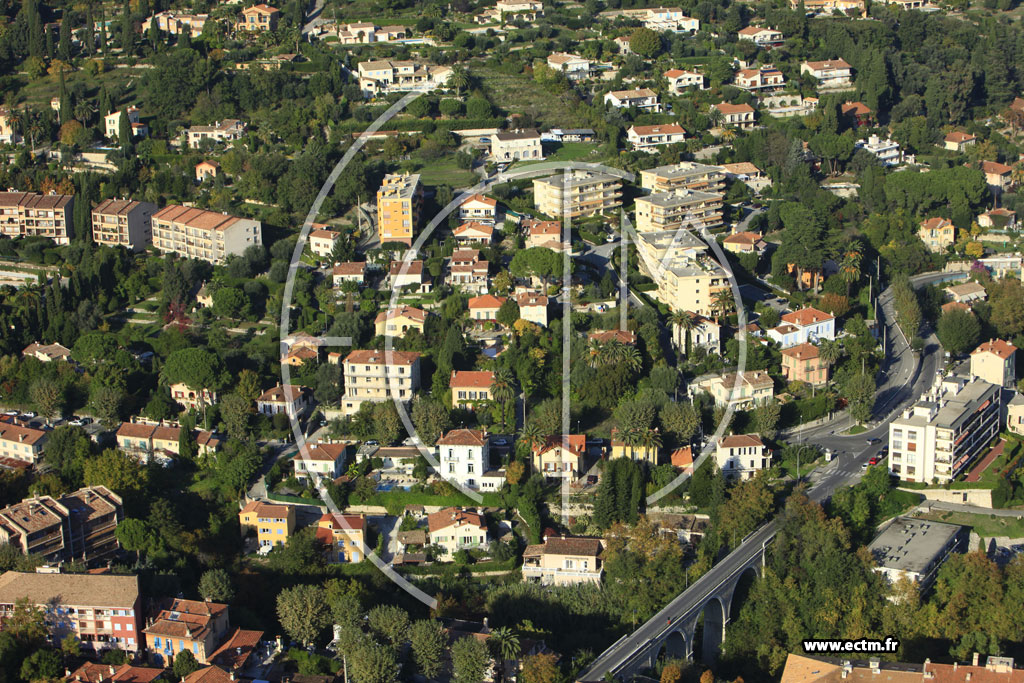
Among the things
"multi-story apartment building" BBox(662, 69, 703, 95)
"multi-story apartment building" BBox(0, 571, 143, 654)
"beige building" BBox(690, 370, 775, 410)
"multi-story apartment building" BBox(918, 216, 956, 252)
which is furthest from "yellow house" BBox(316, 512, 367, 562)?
"multi-story apartment building" BBox(662, 69, 703, 95)

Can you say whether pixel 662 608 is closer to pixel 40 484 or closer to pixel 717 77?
pixel 40 484

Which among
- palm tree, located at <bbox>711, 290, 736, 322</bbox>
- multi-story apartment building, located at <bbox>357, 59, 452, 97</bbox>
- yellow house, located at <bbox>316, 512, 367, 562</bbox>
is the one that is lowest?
yellow house, located at <bbox>316, 512, 367, 562</bbox>

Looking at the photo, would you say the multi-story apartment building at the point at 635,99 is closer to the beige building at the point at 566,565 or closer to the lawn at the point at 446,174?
the lawn at the point at 446,174

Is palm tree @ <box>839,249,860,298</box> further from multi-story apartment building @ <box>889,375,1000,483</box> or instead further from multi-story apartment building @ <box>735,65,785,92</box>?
multi-story apartment building @ <box>735,65,785,92</box>

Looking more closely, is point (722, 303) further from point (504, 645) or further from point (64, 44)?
point (64, 44)

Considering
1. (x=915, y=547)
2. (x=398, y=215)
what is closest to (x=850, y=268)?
(x=915, y=547)

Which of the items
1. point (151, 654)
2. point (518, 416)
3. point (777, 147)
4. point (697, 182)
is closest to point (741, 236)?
point (697, 182)

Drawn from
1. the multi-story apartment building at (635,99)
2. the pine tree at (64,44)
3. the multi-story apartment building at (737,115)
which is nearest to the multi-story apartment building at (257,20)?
the pine tree at (64,44)
